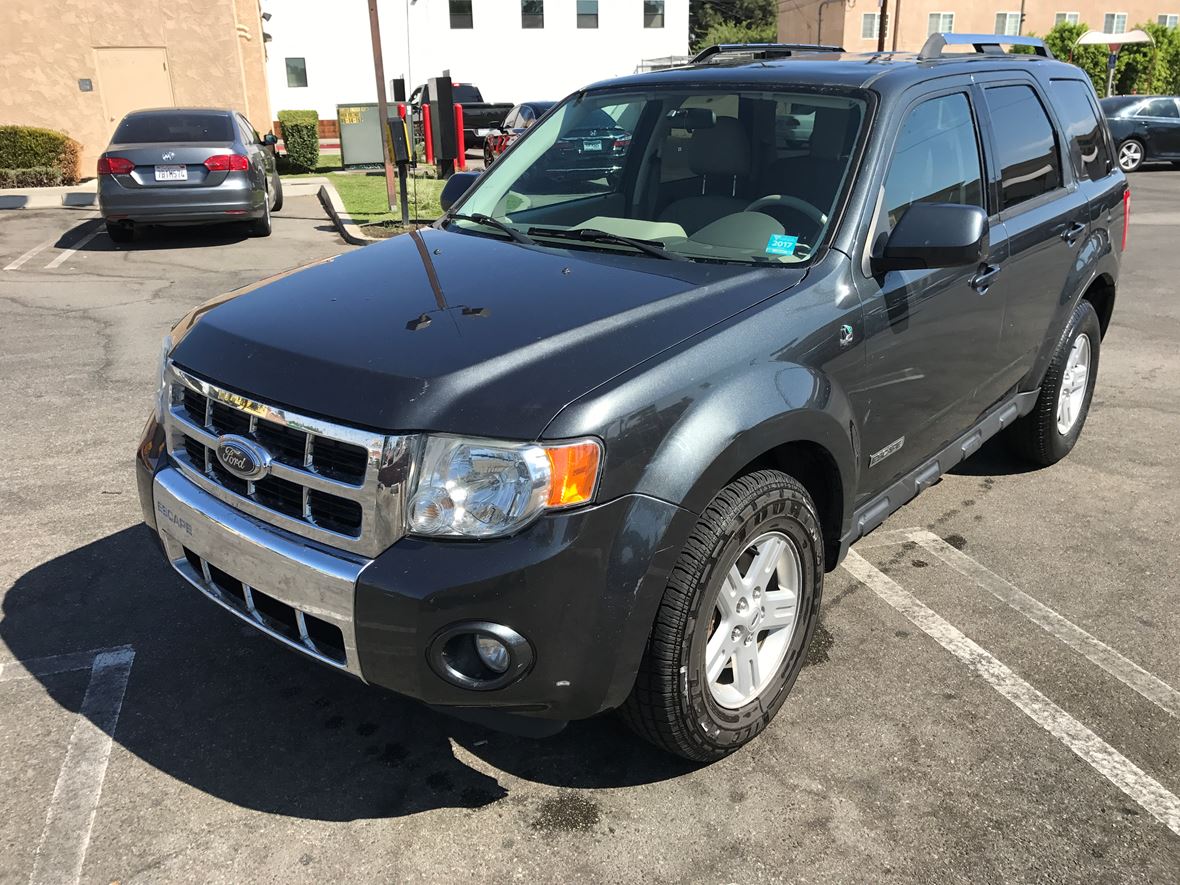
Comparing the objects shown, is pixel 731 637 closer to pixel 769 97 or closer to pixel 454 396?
pixel 454 396

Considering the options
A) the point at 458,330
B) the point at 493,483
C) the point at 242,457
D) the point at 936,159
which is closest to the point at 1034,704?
the point at 936,159

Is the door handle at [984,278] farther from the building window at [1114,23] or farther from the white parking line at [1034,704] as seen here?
the building window at [1114,23]

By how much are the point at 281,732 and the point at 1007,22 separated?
56580 mm

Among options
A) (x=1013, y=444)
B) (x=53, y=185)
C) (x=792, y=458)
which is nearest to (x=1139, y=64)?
(x=53, y=185)

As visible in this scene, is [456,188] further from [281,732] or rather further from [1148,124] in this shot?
[1148,124]

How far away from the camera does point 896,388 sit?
3.22m

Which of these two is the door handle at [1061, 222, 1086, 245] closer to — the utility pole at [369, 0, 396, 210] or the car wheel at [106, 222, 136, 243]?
the utility pole at [369, 0, 396, 210]

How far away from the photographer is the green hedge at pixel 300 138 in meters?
20.4

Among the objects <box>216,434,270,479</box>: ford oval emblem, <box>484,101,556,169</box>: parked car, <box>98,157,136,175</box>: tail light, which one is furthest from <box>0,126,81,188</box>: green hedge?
<box>216,434,270,479</box>: ford oval emblem

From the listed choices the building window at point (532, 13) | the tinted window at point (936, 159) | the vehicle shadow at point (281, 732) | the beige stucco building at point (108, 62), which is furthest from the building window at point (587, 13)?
the vehicle shadow at point (281, 732)

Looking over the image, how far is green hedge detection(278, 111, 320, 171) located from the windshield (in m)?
17.9

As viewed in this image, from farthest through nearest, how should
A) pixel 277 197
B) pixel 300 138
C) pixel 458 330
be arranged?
1. pixel 300 138
2. pixel 277 197
3. pixel 458 330

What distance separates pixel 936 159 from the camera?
3.48 metres

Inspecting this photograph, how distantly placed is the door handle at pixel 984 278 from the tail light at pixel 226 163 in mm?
9941
